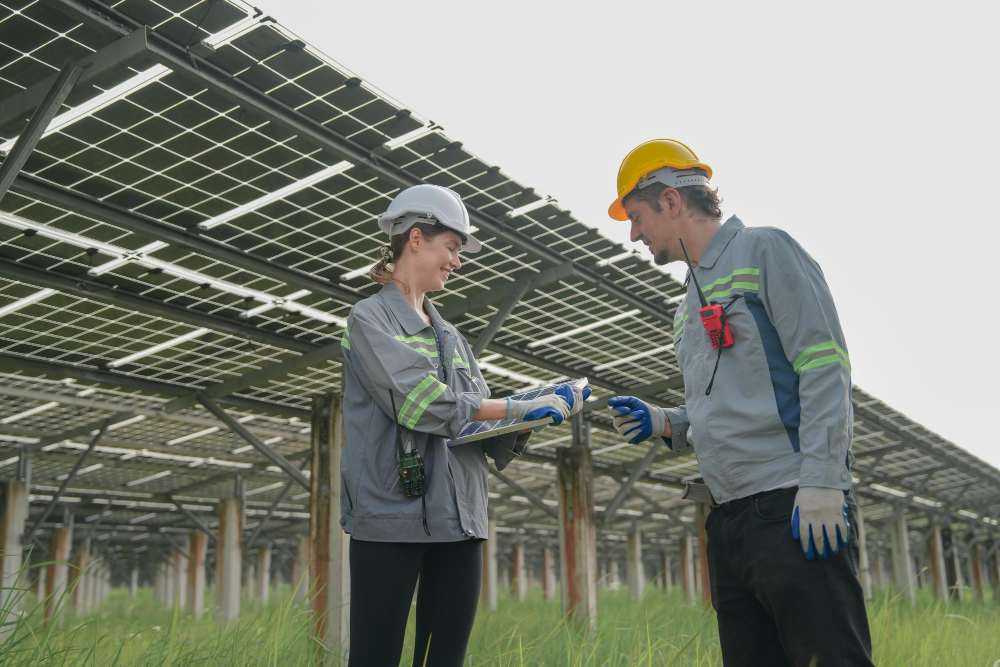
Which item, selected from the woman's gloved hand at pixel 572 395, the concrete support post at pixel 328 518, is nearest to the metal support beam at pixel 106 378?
the concrete support post at pixel 328 518

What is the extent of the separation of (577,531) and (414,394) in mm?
12298

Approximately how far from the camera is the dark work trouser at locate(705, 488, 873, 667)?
8.02ft

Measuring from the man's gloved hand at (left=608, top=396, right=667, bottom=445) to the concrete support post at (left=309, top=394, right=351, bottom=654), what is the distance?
7.66m

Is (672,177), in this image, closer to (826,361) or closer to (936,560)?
(826,361)

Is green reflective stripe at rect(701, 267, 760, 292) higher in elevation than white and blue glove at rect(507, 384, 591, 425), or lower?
higher

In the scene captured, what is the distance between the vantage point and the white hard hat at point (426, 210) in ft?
10.8

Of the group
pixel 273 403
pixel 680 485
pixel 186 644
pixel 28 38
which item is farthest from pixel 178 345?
pixel 680 485

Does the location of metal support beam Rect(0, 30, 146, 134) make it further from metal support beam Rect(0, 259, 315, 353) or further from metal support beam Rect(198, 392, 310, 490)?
metal support beam Rect(198, 392, 310, 490)

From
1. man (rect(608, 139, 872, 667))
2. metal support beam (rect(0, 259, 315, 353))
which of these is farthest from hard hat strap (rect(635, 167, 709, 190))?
metal support beam (rect(0, 259, 315, 353))

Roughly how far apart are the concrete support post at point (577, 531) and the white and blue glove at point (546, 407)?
11.7m

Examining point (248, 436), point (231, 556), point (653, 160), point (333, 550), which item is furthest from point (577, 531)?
point (653, 160)

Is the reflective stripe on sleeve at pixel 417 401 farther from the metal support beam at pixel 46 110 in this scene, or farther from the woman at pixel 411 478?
the metal support beam at pixel 46 110

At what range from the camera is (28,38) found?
5.84 meters

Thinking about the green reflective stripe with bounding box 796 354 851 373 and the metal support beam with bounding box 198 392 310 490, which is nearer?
the green reflective stripe with bounding box 796 354 851 373
